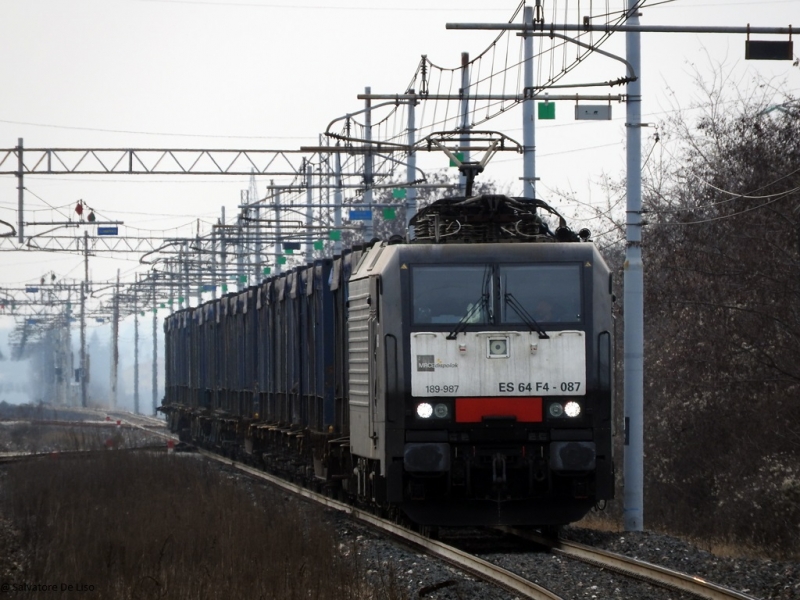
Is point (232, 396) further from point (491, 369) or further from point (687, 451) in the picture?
point (491, 369)

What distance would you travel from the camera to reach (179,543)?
12.8 metres

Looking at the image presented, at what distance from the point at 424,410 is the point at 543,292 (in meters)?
1.68

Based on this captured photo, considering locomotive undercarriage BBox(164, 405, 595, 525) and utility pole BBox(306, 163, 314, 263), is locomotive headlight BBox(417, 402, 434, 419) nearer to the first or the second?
locomotive undercarriage BBox(164, 405, 595, 525)

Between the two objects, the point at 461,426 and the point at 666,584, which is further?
the point at 461,426

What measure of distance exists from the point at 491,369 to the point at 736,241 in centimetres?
1277

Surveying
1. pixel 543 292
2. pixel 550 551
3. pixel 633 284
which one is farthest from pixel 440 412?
pixel 633 284

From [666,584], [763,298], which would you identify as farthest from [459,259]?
[763,298]

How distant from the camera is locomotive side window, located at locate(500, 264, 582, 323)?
13.2 m

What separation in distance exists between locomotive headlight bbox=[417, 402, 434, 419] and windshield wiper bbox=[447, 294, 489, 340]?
2.25 ft

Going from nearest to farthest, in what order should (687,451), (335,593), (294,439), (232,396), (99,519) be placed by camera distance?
(335,593), (99,519), (294,439), (687,451), (232,396)

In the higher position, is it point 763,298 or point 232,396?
point 763,298

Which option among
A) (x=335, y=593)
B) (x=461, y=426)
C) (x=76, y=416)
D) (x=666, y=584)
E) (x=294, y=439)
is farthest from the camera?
(x=76, y=416)

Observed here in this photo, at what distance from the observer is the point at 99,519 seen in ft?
51.0

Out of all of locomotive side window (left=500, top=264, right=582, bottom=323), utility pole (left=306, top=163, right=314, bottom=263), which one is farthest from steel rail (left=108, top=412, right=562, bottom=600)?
utility pole (left=306, top=163, right=314, bottom=263)
